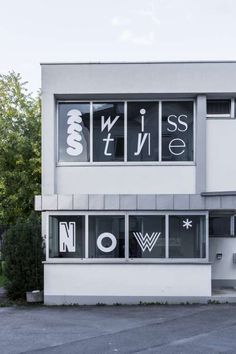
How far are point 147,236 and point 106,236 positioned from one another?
1.08 meters

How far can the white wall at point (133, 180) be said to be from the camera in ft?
47.9

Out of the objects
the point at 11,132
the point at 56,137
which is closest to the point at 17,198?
the point at 11,132

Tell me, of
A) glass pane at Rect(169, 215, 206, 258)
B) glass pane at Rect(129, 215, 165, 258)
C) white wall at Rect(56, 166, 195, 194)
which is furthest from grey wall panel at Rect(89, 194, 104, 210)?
glass pane at Rect(169, 215, 206, 258)

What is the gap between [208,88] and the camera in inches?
571

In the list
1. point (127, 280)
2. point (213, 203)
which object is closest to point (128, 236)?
point (127, 280)

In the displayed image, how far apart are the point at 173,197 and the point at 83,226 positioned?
8.19ft

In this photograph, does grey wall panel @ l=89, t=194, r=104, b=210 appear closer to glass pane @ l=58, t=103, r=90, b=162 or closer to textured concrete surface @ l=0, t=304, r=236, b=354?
glass pane @ l=58, t=103, r=90, b=162

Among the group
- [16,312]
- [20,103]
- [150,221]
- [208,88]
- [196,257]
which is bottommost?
[16,312]

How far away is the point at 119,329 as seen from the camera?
10789 mm

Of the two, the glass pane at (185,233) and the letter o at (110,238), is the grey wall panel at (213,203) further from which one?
the letter o at (110,238)

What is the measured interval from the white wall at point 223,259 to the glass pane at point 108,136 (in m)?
4.00

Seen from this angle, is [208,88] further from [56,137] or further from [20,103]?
[20,103]

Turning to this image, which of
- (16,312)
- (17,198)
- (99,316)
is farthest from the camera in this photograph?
(17,198)

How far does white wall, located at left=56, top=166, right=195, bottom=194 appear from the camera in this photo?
14586 millimetres
